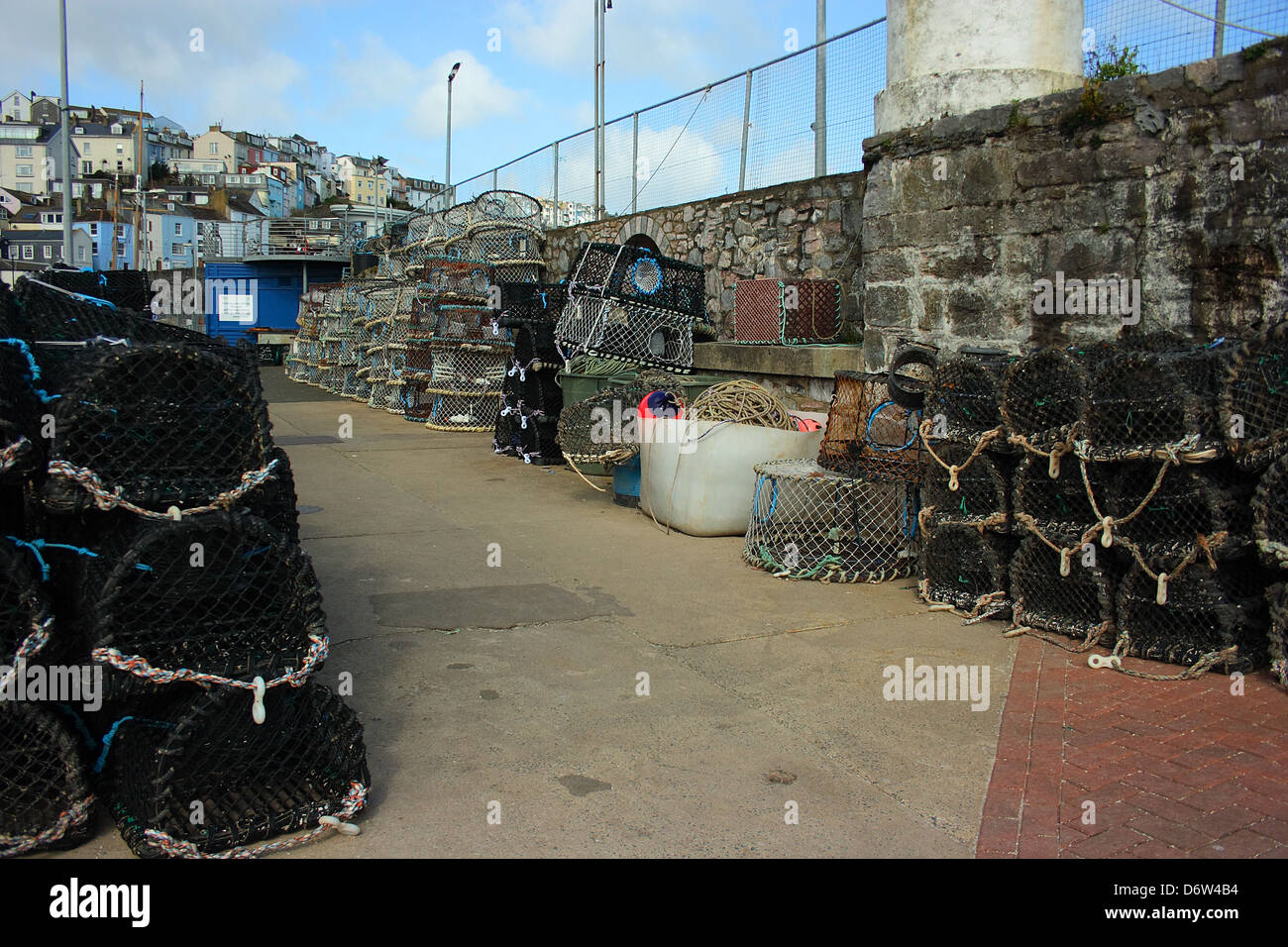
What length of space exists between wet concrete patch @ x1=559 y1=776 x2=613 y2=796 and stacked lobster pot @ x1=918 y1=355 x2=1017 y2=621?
2.72 m

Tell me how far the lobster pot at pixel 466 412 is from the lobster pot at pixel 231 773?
36.9 feet

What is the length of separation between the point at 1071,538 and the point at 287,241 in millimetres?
41490

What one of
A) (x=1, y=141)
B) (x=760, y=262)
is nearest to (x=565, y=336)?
(x=760, y=262)

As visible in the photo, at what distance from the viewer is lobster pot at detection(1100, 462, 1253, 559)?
451 cm

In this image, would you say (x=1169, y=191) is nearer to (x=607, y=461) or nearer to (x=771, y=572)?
(x=771, y=572)

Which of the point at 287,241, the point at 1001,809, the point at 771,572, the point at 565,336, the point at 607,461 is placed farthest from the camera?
the point at 287,241

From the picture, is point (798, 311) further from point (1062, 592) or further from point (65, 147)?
point (65, 147)

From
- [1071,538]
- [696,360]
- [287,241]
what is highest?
[287,241]

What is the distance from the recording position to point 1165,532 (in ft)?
15.5

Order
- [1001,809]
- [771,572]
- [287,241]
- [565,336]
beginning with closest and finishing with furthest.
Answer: [1001,809] < [771,572] < [565,336] < [287,241]

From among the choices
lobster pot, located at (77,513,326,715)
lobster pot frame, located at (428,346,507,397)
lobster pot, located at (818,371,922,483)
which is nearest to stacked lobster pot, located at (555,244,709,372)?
lobster pot frame, located at (428,346,507,397)

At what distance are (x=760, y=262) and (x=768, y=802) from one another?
28.1 ft

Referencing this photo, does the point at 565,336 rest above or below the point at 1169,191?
below

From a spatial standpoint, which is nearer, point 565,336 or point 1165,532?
point 1165,532
